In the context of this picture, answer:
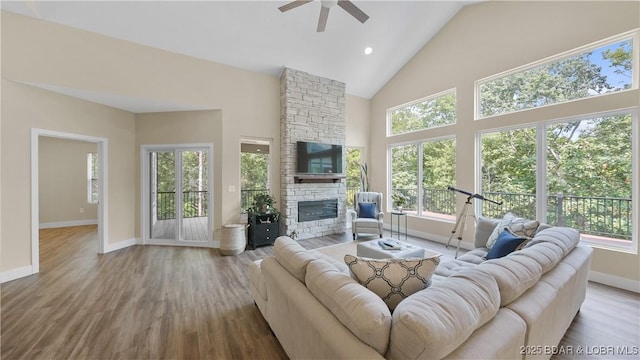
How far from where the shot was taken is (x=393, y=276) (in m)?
1.44

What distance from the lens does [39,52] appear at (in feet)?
11.0

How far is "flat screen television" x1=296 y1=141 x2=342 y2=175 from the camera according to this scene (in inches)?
207

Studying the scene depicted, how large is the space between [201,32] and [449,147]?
509cm

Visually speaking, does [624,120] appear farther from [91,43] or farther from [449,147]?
[91,43]

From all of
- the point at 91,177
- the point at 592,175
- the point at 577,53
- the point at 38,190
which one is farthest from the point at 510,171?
the point at 91,177

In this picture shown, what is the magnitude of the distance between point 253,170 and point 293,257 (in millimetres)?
3800

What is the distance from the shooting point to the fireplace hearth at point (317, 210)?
5.39m

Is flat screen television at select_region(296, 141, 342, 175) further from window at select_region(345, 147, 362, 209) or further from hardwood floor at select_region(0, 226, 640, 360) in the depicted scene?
hardwood floor at select_region(0, 226, 640, 360)

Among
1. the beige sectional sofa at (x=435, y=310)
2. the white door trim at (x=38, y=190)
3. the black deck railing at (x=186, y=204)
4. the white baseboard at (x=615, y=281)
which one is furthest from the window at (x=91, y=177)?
the white baseboard at (x=615, y=281)

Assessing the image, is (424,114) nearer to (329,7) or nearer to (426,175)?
(426,175)

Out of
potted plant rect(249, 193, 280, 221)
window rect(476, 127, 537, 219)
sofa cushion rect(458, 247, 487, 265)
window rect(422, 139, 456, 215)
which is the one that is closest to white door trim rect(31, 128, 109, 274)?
potted plant rect(249, 193, 280, 221)

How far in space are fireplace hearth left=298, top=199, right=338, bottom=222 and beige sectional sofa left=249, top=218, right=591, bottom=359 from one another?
10.9 feet

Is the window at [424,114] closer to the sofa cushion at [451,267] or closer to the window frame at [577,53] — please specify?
the window frame at [577,53]

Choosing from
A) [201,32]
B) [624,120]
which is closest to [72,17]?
[201,32]
